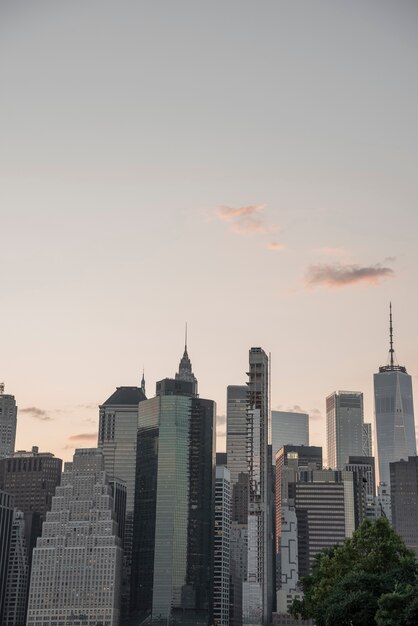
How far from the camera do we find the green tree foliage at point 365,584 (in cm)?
5397

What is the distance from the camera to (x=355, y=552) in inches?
2768

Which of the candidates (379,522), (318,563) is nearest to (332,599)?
(379,522)

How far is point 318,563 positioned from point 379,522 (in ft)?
29.1

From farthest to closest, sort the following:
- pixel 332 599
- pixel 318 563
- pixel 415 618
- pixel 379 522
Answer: pixel 318 563 → pixel 379 522 → pixel 332 599 → pixel 415 618

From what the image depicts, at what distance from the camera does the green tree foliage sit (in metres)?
54.0

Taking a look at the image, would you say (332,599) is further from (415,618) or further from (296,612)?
(296,612)

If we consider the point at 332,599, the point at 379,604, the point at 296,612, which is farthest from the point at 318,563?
the point at 379,604

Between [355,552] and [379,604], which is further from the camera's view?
[355,552]

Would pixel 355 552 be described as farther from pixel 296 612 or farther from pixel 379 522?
pixel 296 612

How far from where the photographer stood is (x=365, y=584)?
2392 inches

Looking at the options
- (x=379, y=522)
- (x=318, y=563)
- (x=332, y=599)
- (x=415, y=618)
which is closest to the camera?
(x=415, y=618)

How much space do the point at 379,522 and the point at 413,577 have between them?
8114 mm

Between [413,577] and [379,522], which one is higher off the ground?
[379,522]

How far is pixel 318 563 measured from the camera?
7556 centimetres
